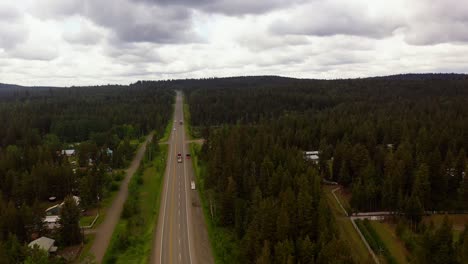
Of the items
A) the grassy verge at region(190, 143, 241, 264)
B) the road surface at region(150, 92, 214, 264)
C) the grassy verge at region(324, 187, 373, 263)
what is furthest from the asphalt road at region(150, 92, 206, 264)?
the grassy verge at region(324, 187, 373, 263)

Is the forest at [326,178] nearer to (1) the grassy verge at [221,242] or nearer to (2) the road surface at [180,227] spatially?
(1) the grassy verge at [221,242]

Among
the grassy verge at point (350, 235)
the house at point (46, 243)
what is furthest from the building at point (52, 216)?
the grassy verge at point (350, 235)

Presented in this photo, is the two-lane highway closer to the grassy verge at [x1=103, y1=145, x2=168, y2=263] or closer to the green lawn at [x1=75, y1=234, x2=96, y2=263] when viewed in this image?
the grassy verge at [x1=103, y1=145, x2=168, y2=263]

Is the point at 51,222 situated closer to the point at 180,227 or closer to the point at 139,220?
the point at 139,220

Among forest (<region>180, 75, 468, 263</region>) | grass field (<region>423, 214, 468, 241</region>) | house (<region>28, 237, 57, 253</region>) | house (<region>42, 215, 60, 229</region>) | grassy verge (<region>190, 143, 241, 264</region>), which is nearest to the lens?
forest (<region>180, 75, 468, 263</region>)

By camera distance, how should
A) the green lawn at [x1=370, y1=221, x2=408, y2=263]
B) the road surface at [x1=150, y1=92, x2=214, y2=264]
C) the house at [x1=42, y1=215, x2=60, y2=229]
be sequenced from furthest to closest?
1. the house at [x1=42, y1=215, x2=60, y2=229]
2. the green lawn at [x1=370, y1=221, x2=408, y2=263]
3. the road surface at [x1=150, y1=92, x2=214, y2=264]

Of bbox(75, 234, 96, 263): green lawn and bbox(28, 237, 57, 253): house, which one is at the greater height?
bbox(28, 237, 57, 253): house
